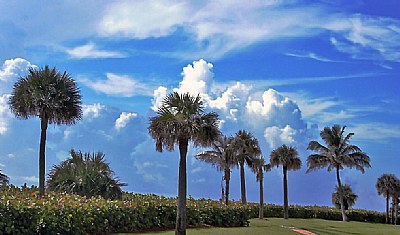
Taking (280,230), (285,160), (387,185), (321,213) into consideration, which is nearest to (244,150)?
(285,160)

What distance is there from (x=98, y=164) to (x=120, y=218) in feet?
23.0

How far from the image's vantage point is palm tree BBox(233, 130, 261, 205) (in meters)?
44.8

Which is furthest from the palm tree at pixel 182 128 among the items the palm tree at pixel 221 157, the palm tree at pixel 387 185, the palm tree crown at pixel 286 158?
the palm tree at pixel 387 185

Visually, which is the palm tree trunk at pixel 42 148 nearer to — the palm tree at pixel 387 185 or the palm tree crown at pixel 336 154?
the palm tree crown at pixel 336 154

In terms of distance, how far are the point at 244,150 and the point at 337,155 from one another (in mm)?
16373

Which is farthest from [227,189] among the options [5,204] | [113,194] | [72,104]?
[5,204]

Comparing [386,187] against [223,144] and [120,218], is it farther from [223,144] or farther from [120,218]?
[120,218]

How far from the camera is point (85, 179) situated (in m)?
30.1

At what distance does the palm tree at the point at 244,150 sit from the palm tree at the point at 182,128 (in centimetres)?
2212

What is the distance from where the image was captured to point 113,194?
99.3ft

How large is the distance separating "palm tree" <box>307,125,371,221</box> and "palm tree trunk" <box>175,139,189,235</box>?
37902 mm

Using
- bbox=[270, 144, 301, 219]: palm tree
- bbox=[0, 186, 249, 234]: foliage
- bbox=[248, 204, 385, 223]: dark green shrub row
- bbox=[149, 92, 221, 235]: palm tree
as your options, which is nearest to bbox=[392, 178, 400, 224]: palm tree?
bbox=[248, 204, 385, 223]: dark green shrub row

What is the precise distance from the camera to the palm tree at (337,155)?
57531mm

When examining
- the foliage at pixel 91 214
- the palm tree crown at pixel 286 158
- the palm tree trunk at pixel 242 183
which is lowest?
the foliage at pixel 91 214
